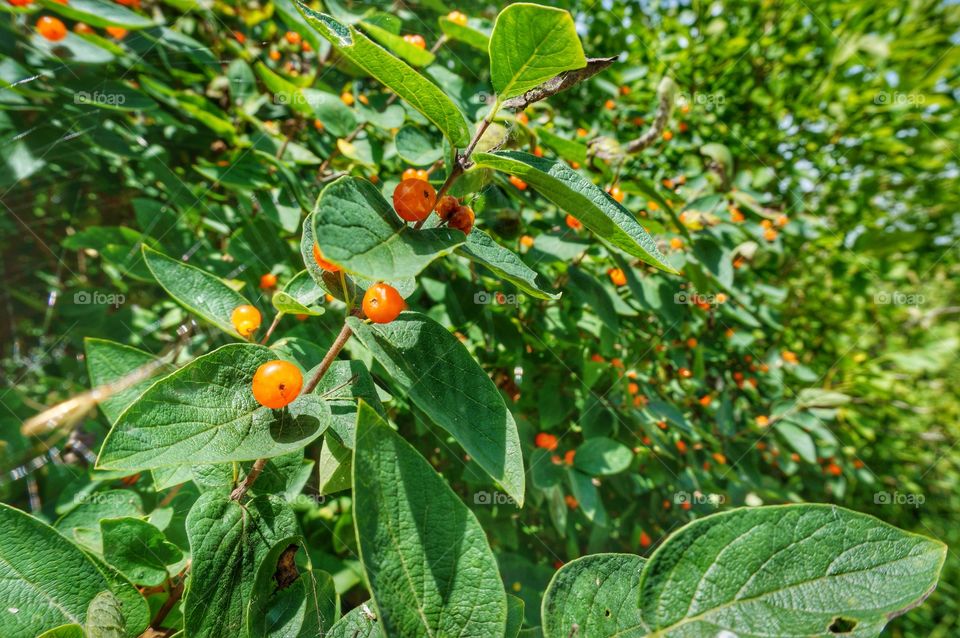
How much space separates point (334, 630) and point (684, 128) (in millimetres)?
2153

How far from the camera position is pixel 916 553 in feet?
1.43

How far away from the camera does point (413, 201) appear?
49 cm

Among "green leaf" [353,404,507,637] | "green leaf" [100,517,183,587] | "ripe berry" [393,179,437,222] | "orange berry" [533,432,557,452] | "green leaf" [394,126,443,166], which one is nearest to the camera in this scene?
"green leaf" [353,404,507,637]

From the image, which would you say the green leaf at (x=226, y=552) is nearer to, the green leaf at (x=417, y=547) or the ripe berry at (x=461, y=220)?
the green leaf at (x=417, y=547)

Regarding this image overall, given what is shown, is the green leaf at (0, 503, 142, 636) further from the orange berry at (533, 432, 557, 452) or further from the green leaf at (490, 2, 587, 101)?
the orange berry at (533, 432, 557, 452)

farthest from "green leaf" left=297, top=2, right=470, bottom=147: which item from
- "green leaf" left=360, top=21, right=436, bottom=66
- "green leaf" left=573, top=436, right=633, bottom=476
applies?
"green leaf" left=573, top=436, right=633, bottom=476

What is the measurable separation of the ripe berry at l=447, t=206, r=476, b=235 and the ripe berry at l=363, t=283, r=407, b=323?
10 centimetres

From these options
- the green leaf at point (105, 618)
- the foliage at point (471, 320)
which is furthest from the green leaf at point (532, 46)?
the green leaf at point (105, 618)

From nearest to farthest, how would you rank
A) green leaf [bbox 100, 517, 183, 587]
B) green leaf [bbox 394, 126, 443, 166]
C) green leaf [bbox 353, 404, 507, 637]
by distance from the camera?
green leaf [bbox 353, 404, 507, 637] < green leaf [bbox 100, 517, 183, 587] < green leaf [bbox 394, 126, 443, 166]

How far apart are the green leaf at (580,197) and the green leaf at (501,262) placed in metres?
0.07

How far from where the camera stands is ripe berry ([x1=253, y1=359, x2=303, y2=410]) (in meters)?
0.49

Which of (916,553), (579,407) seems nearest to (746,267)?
(579,407)

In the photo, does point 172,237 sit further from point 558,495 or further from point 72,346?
point 558,495

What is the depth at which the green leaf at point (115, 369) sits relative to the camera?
0.71m
